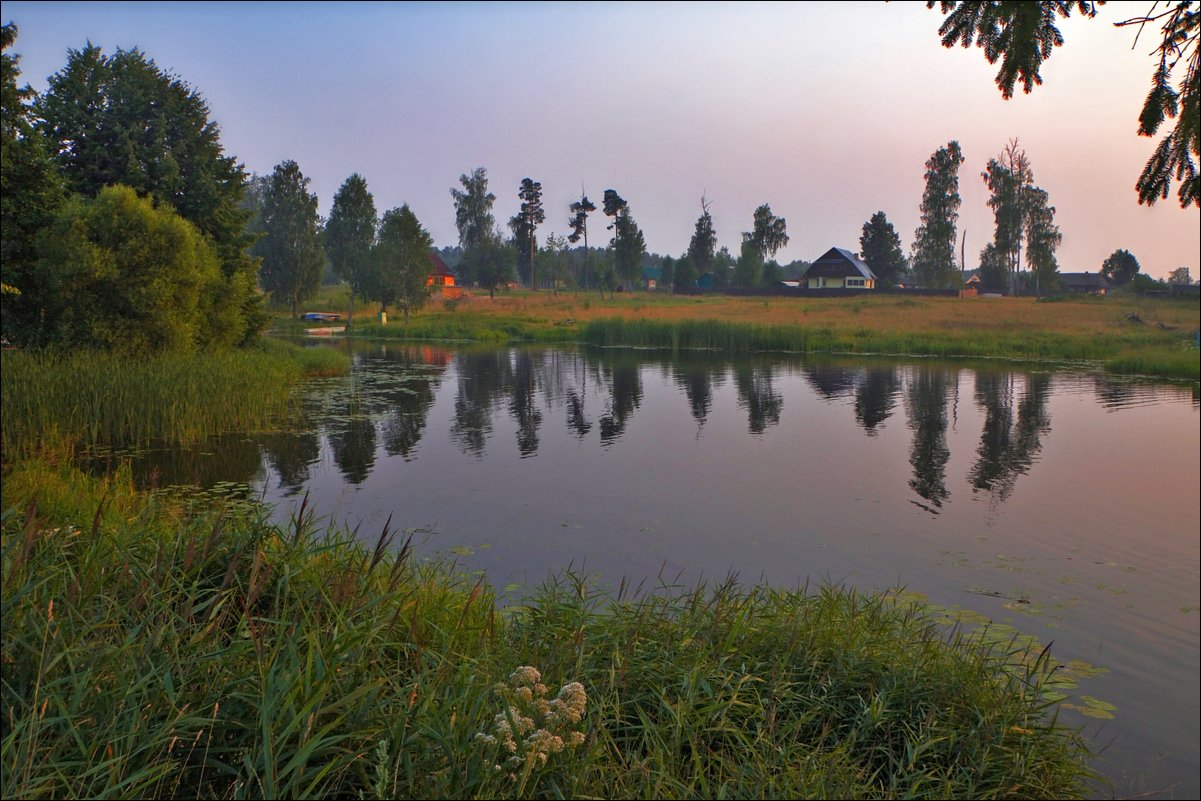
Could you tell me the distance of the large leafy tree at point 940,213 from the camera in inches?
2771

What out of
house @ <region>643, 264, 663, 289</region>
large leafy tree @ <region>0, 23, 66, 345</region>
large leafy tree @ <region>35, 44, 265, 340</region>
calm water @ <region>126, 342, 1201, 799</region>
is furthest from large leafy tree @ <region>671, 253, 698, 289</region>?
large leafy tree @ <region>0, 23, 66, 345</region>

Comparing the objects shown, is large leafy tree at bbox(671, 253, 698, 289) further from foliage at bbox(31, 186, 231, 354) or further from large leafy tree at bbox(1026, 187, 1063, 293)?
foliage at bbox(31, 186, 231, 354)

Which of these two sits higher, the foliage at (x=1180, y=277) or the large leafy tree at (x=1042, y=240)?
the large leafy tree at (x=1042, y=240)

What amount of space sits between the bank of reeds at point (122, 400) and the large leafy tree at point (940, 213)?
64.1 metres

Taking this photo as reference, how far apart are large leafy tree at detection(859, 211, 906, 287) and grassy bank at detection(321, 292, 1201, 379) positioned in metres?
21.0

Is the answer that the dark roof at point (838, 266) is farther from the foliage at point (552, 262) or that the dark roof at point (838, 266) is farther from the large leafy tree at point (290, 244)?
the large leafy tree at point (290, 244)

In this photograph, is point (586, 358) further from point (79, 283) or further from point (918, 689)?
point (918, 689)

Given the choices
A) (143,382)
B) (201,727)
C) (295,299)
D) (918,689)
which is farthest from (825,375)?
(295,299)

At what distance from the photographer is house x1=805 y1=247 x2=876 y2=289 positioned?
256 feet

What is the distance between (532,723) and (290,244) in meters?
57.9

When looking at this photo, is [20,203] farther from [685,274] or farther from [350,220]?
[685,274]

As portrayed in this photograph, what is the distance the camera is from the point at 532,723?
3.30 m

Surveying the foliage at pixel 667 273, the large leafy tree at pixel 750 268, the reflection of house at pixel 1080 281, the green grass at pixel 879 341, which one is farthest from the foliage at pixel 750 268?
the green grass at pixel 879 341

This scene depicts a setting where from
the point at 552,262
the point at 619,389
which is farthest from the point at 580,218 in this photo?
the point at 619,389
